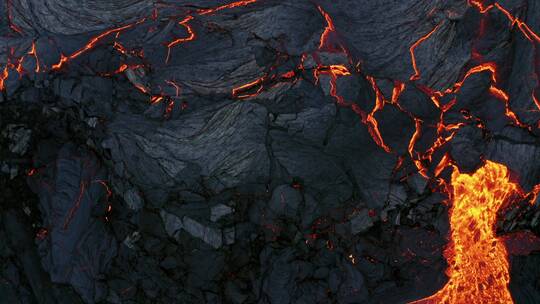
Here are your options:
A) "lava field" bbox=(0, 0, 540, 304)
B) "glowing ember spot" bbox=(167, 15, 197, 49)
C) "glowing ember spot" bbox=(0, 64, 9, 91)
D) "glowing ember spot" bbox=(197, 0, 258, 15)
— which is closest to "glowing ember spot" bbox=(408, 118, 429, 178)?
"lava field" bbox=(0, 0, 540, 304)

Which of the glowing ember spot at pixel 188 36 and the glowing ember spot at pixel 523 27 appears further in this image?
the glowing ember spot at pixel 188 36

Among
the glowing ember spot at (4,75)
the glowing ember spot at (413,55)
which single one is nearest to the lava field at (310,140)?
the glowing ember spot at (413,55)

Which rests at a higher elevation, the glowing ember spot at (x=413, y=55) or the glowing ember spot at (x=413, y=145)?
the glowing ember spot at (x=413, y=55)

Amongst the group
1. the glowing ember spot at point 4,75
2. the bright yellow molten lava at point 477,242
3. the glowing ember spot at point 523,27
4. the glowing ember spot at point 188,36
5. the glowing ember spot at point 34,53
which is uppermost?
the glowing ember spot at point 523,27

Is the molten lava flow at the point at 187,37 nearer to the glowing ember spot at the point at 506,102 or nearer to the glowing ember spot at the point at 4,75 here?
the glowing ember spot at the point at 4,75

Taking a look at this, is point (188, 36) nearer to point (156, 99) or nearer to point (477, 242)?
point (156, 99)

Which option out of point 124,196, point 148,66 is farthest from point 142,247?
point 148,66

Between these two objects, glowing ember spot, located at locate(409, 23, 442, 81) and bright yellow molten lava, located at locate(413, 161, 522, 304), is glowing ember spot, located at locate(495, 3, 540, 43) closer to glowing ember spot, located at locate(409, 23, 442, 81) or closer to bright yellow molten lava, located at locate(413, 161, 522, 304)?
glowing ember spot, located at locate(409, 23, 442, 81)
